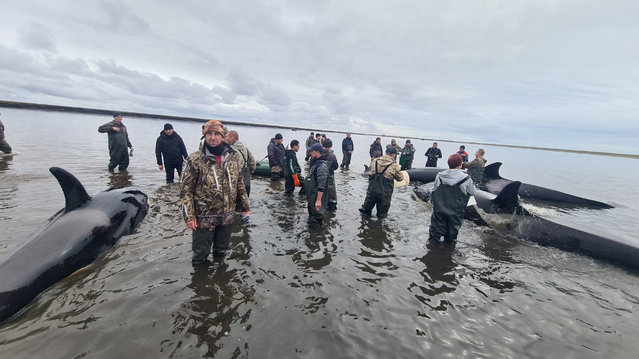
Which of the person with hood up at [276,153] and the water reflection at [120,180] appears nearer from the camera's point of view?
the water reflection at [120,180]

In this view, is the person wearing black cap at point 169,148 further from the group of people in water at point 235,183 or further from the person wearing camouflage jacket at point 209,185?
the person wearing camouflage jacket at point 209,185

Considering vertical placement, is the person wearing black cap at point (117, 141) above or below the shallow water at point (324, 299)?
above

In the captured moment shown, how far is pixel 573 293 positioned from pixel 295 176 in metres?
8.47

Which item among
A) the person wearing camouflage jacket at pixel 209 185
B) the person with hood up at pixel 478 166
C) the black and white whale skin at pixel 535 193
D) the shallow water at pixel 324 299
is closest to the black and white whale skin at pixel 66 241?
the shallow water at pixel 324 299

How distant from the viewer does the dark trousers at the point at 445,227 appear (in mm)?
6914

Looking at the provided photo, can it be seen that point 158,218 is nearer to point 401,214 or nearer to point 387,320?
point 387,320

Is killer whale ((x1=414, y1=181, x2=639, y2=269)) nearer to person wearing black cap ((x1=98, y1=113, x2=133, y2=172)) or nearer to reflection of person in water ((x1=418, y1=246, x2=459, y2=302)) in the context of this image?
reflection of person in water ((x1=418, y1=246, x2=459, y2=302))

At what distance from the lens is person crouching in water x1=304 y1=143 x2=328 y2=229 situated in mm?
7176

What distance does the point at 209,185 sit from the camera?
450 centimetres

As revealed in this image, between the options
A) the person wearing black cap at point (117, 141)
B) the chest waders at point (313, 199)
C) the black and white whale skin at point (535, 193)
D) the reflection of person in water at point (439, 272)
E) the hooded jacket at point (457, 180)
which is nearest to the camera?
the reflection of person in water at point (439, 272)

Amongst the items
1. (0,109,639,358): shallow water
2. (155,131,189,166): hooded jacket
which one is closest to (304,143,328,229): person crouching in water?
(0,109,639,358): shallow water

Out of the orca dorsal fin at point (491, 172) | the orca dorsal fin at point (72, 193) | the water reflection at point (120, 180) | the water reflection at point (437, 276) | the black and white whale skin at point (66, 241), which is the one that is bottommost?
the water reflection at point (120, 180)

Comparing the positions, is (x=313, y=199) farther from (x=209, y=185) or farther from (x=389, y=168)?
(x=209, y=185)

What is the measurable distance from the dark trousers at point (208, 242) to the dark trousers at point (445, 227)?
5.34m
